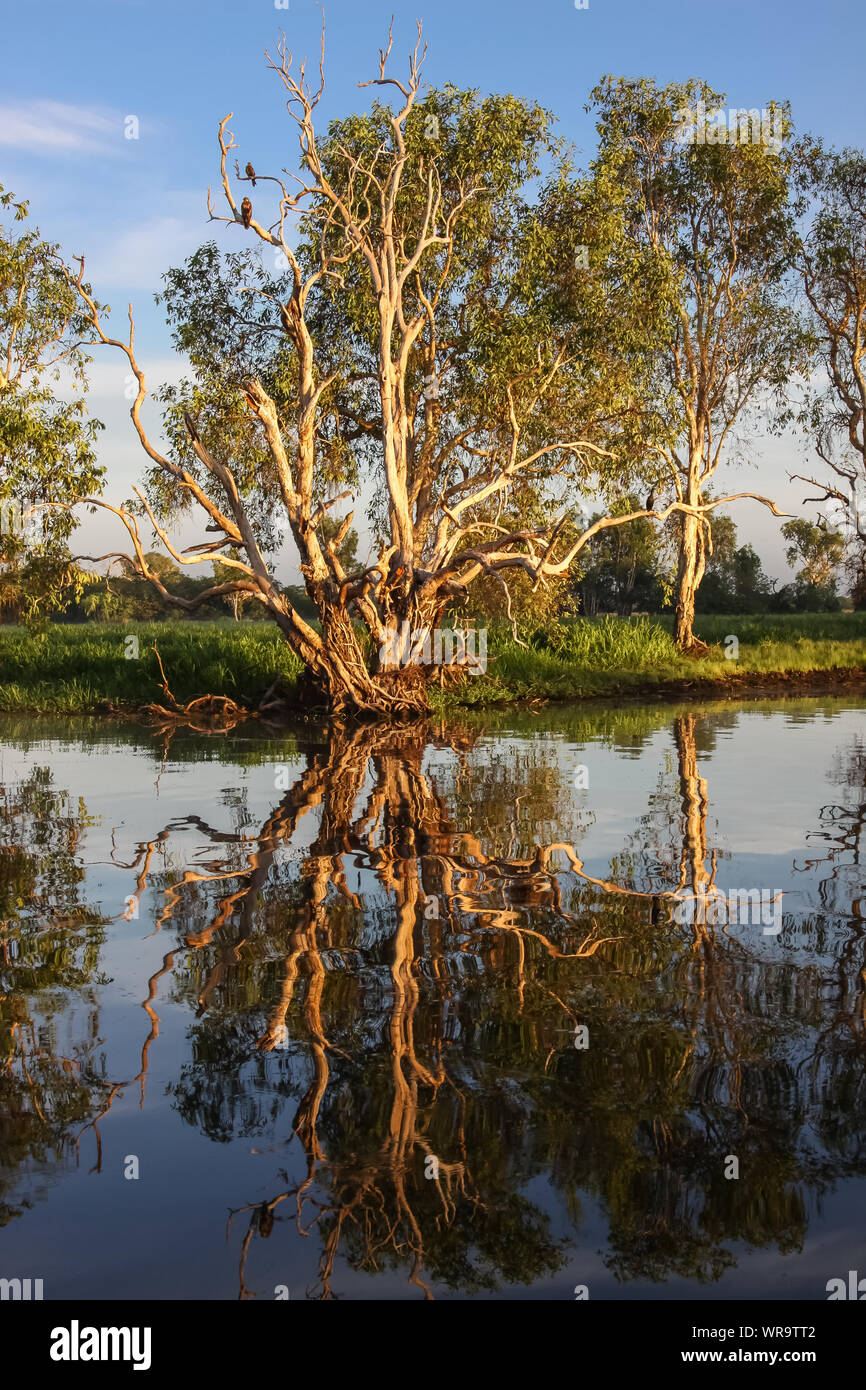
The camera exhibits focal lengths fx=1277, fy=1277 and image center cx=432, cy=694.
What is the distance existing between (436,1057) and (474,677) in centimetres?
2273

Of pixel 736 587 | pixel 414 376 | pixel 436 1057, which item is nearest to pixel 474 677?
pixel 414 376

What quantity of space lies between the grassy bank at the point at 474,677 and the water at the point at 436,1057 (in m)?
15.8

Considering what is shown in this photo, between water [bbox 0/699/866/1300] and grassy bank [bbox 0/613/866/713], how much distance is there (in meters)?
15.8

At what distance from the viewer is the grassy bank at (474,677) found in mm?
27891

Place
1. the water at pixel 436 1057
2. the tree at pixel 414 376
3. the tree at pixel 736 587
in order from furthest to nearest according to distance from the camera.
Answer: the tree at pixel 736 587
the tree at pixel 414 376
the water at pixel 436 1057

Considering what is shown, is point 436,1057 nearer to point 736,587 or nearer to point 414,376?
point 414,376

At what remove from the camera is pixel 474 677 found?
2814 centimetres

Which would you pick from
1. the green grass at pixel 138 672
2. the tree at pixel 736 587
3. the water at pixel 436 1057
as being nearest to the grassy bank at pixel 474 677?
the green grass at pixel 138 672

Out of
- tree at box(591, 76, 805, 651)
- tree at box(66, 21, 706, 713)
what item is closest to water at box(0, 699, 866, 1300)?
tree at box(66, 21, 706, 713)

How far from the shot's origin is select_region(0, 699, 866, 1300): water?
405 centimetres

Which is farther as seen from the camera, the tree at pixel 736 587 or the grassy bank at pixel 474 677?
the tree at pixel 736 587

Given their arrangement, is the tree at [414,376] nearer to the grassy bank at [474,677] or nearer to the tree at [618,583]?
the grassy bank at [474,677]
